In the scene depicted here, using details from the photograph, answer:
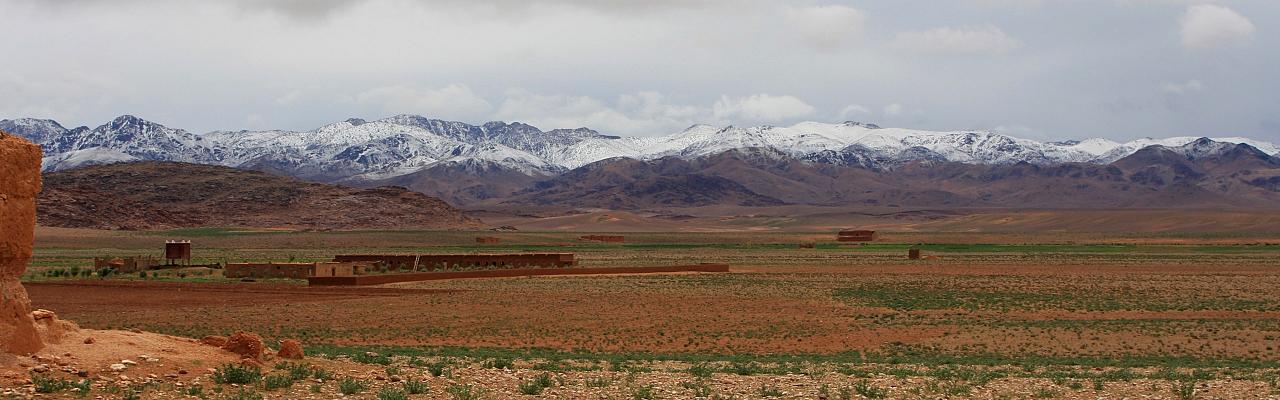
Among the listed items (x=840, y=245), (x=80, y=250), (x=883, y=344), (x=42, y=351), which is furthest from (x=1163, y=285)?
(x=80, y=250)

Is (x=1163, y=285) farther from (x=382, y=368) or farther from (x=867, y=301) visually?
(x=382, y=368)

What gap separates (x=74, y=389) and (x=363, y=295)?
93.8 ft

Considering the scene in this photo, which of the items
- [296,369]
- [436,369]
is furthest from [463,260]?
[296,369]

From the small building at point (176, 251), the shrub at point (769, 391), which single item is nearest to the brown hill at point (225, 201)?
the small building at point (176, 251)

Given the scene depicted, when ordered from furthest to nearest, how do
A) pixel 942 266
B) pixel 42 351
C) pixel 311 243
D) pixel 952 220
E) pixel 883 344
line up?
1. pixel 952 220
2. pixel 311 243
3. pixel 942 266
4. pixel 883 344
5. pixel 42 351

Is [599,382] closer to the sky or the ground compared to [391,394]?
closer to the ground

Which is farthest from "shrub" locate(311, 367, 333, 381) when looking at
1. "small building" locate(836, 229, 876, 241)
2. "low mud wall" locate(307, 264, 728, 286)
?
"small building" locate(836, 229, 876, 241)

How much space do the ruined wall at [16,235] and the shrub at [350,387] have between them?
12.3 ft

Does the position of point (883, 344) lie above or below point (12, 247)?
below

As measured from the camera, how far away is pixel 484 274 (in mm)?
52594

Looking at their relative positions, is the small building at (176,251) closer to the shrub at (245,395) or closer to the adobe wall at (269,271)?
the adobe wall at (269,271)

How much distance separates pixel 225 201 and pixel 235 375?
144154 mm

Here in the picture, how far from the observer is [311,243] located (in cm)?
10088

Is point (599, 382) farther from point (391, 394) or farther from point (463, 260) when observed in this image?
point (463, 260)
